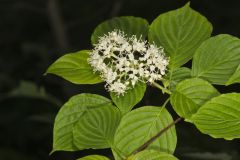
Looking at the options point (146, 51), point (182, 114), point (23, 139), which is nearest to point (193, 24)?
point (146, 51)

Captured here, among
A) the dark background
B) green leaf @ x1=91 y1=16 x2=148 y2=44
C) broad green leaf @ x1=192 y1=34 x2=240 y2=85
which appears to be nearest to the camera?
broad green leaf @ x1=192 y1=34 x2=240 y2=85

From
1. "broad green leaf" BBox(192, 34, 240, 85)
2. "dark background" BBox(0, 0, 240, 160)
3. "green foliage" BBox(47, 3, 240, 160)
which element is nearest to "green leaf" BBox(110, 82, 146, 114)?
→ "green foliage" BBox(47, 3, 240, 160)

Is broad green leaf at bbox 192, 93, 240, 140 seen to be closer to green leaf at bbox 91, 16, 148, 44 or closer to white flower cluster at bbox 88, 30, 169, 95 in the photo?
white flower cluster at bbox 88, 30, 169, 95

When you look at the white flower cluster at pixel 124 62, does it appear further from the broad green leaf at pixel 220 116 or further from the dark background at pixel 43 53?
the dark background at pixel 43 53

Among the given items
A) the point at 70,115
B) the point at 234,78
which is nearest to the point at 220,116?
the point at 234,78

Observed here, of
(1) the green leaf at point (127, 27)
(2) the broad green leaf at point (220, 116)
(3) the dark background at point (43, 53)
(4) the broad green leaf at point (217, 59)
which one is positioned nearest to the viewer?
(2) the broad green leaf at point (220, 116)

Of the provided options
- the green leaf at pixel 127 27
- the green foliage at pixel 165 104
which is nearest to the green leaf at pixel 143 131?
the green foliage at pixel 165 104
